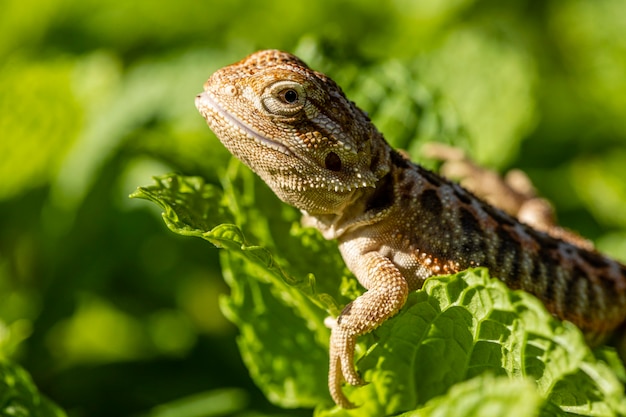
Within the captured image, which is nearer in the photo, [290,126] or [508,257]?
[290,126]

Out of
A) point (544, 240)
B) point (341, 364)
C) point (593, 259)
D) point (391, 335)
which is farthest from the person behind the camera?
point (593, 259)

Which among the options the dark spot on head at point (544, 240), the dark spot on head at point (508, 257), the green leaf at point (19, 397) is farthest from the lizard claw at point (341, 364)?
the dark spot on head at point (544, 240)

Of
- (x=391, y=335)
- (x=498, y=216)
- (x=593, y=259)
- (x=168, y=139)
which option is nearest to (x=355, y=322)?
(x=391, y=335)

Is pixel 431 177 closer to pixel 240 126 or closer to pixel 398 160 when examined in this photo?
pixel 398 160

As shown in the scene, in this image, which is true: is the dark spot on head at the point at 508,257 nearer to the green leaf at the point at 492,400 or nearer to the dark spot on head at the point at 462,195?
the dark spot on head at the point at 462,195

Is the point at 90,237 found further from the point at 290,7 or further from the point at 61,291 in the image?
the point at 290,7

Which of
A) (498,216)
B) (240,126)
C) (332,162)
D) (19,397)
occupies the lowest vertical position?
(19,397)
